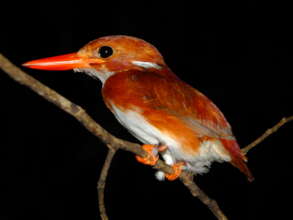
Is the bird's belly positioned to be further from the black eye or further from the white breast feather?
the black eye

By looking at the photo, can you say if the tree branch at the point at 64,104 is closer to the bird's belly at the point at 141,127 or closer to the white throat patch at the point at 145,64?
the bird's belly at the point at 141,127

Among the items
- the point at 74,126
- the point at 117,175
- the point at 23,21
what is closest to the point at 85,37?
the point at 23,21

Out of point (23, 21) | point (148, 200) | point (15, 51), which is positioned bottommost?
point (148, 200)

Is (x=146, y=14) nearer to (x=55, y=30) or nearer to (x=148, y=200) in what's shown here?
(x=55, y=30)

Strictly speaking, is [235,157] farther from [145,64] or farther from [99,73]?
[99,73]

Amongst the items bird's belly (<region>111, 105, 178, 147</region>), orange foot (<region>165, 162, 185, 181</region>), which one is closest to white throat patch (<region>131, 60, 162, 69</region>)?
bird's belly (<region>111, 105, 178, 147</region>)

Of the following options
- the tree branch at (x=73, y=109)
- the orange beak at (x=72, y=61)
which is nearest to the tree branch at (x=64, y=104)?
the tree branch at (x=73, y=109)

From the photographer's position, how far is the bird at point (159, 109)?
2.04 m

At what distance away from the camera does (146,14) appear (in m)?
4.91

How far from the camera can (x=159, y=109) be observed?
2045mm

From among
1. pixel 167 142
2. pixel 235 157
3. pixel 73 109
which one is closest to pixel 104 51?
pixel 167 142

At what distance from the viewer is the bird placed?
2.04m

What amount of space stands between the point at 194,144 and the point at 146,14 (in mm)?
3129

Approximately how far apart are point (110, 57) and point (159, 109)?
17.1 inches
